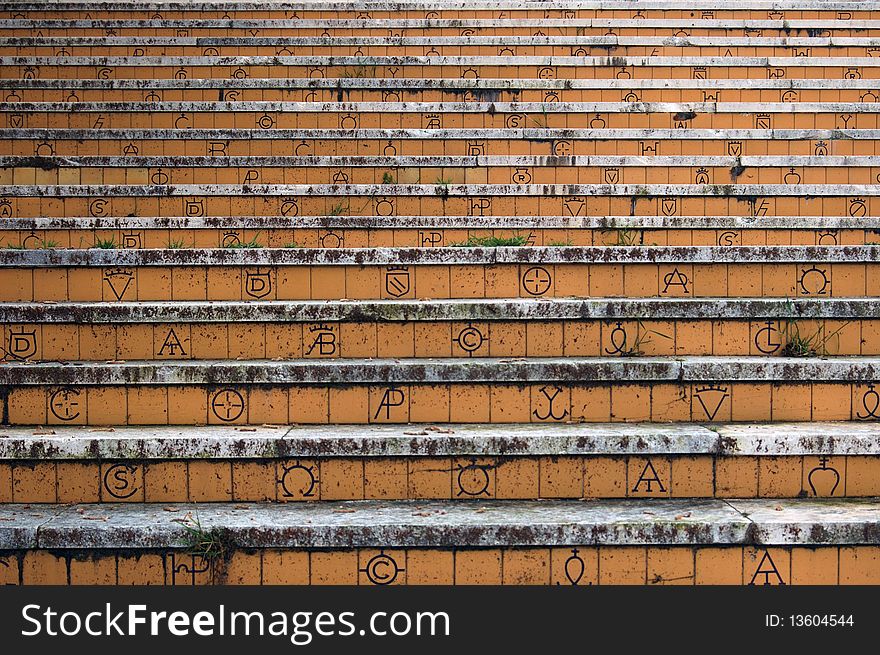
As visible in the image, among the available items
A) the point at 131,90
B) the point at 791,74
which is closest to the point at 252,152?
the point at 131,90

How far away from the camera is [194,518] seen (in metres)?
2.81

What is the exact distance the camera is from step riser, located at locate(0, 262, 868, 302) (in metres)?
4.01

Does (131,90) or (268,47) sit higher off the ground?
(268,47)

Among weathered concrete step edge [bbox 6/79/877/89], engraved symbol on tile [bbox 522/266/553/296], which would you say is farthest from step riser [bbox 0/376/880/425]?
weathered concrete step edge [bbox 6/79/877/89]

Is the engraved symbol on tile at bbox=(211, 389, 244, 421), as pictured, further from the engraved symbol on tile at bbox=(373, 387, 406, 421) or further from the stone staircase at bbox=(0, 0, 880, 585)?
the engraved symbol on tile at bbox=(373, 387, 406, 421)

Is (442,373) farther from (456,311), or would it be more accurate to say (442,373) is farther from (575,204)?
(575,204)

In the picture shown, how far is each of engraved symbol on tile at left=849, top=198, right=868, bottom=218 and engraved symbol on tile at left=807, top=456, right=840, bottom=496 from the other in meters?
2.89

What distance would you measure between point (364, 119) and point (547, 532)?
4.23 meters

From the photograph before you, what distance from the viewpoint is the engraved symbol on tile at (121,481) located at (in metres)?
3.02

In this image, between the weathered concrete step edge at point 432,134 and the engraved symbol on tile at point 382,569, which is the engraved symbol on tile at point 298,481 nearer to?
the engraved symbol on tile at point 382,569

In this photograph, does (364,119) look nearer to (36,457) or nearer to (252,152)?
(252,152)

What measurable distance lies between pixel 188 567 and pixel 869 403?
2.70 metres

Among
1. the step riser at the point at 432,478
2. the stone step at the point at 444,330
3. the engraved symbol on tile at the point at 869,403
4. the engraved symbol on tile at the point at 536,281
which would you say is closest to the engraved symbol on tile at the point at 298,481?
the step riser at the point at 432,478

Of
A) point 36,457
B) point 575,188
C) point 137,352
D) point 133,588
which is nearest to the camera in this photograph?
point 133,588
